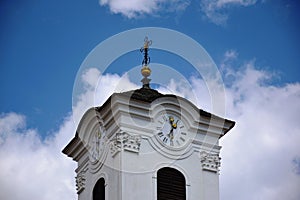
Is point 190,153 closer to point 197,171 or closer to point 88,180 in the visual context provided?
point 197,171

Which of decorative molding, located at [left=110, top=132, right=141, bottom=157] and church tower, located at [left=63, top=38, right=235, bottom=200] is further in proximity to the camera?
decorative molding, located at [left=110, top=132, right=141, bottom=157]

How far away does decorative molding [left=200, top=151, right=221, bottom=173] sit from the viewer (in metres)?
49.1

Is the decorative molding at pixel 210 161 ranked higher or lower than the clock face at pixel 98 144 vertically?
lower

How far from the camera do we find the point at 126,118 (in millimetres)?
Answer: 48312

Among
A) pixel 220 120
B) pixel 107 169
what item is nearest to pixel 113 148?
pixel 107 169

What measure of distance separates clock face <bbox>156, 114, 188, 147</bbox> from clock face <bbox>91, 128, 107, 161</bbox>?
1999 millimetres

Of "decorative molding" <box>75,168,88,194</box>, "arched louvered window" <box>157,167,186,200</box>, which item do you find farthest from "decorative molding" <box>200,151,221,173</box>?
"decorative molding" <box>75,168,88,194</box>

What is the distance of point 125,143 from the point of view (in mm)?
47688

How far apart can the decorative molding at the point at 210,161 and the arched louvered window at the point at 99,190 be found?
12.0 feet

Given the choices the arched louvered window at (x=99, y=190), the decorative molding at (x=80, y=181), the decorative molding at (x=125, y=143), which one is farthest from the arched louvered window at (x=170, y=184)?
the decorative molding at (x=80, y=181)

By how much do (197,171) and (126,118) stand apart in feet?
10.5

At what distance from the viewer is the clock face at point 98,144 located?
48969 millimetres

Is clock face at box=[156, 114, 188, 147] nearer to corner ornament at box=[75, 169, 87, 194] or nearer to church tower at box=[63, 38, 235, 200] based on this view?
church tower at box=[63, 38, 235, 200]

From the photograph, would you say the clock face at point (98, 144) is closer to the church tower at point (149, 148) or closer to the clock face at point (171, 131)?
the church tower at point (149, 148)
